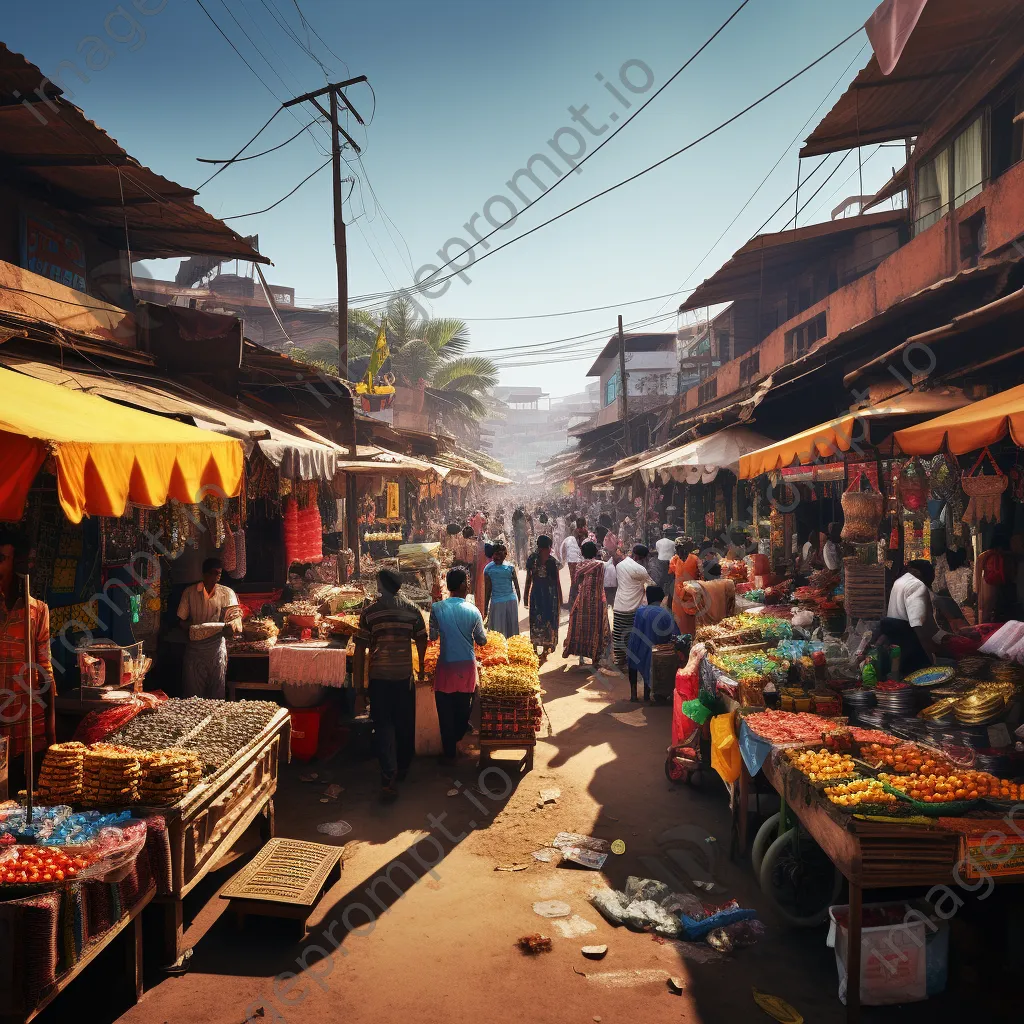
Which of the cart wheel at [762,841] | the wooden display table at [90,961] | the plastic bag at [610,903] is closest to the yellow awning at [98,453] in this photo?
the wooden display table at [90,961]

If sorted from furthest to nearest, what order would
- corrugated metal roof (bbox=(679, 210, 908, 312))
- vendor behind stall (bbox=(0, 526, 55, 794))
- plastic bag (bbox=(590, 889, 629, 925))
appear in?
1. corrugated metal roof (bbox=(679, 210, 908, 312))
2. vendor behind stall (bbox=(0, 526, 55, 794))
3. plastic bag (bbox=(590, 889, 629, 925))

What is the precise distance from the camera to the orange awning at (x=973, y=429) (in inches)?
177

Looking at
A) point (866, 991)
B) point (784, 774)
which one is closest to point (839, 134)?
point (784, 774)

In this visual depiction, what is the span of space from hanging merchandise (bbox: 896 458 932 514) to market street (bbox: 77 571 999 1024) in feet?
11.0

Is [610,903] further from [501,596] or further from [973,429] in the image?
[501,596]

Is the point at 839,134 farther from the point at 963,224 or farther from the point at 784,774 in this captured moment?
the point at 784,774

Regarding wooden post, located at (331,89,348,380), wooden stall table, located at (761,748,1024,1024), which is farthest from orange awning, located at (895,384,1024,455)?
wooden post, located at (331,89,348,380)

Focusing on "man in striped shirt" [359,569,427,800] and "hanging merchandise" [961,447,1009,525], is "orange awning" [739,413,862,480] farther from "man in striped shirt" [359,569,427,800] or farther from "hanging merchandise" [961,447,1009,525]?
"man in striped shirt" [359,569,427,800]

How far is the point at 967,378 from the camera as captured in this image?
6.96 meters

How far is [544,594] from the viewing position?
11117 mm

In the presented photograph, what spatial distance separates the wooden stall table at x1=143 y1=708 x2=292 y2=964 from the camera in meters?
3.89

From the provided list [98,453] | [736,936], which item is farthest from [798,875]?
[98,453]

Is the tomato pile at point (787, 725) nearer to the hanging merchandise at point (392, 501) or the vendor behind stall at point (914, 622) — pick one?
the vendor behind stall at point (914, 622)

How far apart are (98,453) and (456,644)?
387cm
